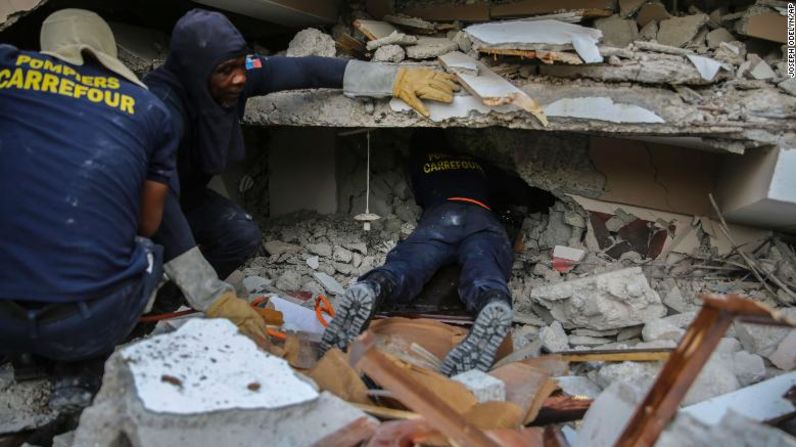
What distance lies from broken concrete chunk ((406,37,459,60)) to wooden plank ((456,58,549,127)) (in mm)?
388

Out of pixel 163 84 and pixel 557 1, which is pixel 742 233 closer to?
pixel 557 1

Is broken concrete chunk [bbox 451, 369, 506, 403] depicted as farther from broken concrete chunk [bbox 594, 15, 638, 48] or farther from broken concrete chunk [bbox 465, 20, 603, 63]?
broken concrete chunk [bbox 594, 15, 638, 48]

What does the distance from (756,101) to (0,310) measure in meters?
3.19

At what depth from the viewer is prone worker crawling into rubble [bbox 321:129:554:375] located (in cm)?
264

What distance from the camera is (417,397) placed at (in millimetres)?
1729

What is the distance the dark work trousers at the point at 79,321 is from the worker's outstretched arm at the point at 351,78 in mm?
1157

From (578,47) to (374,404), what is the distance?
1.92 metres

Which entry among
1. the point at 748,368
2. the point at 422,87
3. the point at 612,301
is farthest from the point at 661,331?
the point at 422,87

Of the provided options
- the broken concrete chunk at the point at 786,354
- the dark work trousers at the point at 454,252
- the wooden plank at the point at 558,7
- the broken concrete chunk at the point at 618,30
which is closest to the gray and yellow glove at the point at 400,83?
the dark work trousers at the point at 454,252

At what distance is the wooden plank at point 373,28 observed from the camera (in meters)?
3.68

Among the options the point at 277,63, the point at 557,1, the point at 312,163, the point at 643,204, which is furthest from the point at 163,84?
the point at 643,204

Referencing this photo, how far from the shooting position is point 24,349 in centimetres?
223

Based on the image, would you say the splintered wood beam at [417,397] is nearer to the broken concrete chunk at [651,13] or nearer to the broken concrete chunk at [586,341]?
the broken concrete chunk at [586,341]

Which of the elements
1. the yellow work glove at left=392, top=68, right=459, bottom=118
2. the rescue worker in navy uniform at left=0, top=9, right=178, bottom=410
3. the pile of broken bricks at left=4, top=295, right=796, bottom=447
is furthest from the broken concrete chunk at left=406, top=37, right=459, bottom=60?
the pile of broken bricks at left=4, top=295, right=796, bottom=447
